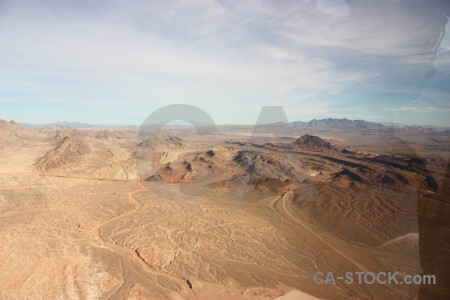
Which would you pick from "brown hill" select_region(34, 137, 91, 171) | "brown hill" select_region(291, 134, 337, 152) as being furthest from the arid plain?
"brown hill" select_region(291, 134, 337, 152)

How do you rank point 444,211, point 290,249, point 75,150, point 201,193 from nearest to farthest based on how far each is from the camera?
point 290,249 < point 444,211 < point 201,193 < point 75,150

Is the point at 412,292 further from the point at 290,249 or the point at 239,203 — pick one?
the point at 239,203

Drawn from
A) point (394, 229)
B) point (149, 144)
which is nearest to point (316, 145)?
point (149, 144)

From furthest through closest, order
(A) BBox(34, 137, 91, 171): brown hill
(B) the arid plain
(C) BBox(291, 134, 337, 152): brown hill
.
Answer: (C) BBox(291, 134, 337, 152): brown hill, (A) BBox(34, 137, 91, 171): brown hill, (B) the arid plain

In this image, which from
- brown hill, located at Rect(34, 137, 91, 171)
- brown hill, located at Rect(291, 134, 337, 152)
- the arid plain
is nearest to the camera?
the arid plain

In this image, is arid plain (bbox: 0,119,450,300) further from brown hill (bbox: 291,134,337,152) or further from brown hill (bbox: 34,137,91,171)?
brown hill (bbox: 291,134,337,152)
